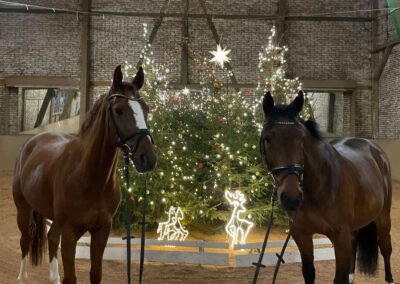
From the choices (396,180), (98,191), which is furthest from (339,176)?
(396,180)

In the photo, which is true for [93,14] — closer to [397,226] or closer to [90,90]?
[90,90]

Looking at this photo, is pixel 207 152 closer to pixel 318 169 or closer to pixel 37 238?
pixel 37 238

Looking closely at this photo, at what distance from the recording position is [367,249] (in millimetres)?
4508

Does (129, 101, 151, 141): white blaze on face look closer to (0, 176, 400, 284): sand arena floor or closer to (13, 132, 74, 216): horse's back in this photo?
(13, 132, 74, 216): horse's back

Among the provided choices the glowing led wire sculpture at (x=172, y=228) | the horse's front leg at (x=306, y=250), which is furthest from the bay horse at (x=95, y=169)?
the glowing led wire sculpture at (x=172, y=228)

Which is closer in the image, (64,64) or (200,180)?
(200,180)

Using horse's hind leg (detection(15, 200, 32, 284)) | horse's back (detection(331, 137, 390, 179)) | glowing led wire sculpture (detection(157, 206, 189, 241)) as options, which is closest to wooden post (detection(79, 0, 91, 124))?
glowing led wire sculpture (detection(157, 206, 189, 241))

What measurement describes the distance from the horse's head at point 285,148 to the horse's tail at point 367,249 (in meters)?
2.21

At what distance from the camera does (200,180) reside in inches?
310

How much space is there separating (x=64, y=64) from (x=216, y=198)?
329 inches

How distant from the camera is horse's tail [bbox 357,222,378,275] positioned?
14.7 feet

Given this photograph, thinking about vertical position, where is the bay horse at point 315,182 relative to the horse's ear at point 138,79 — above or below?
below

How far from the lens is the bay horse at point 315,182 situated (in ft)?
8.50

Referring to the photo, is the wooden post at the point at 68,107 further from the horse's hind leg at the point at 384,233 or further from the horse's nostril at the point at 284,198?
the horse's nostril at the point at 284,198
